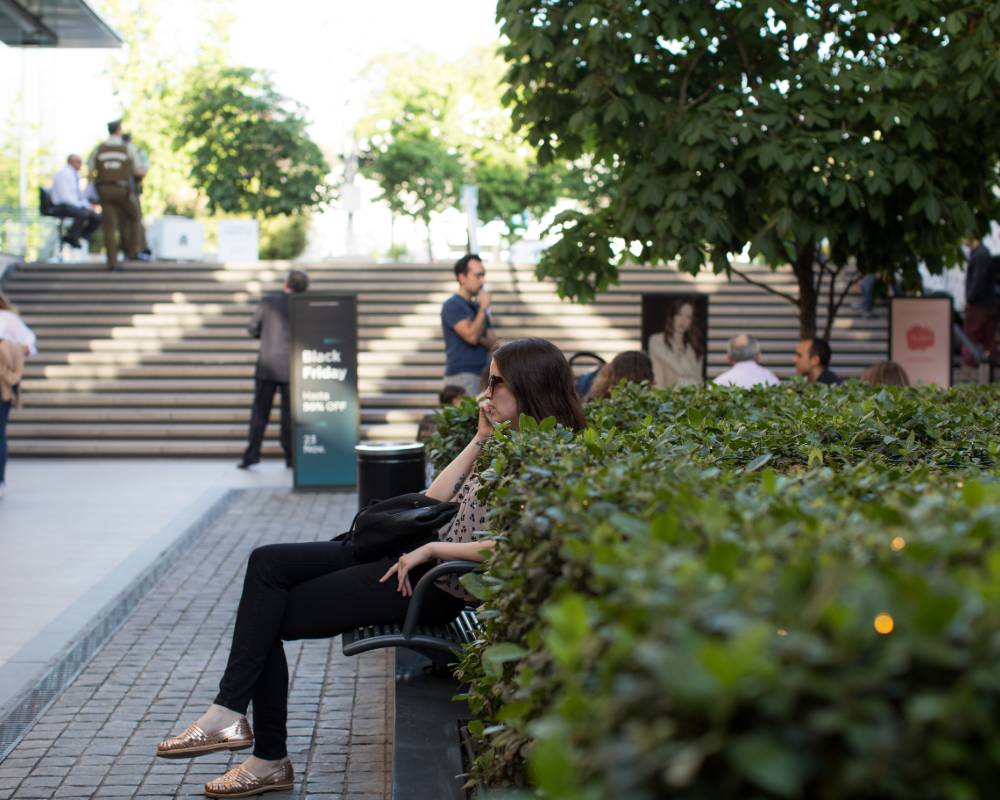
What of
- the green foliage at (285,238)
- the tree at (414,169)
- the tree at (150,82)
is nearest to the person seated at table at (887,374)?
the tree at (414,169)

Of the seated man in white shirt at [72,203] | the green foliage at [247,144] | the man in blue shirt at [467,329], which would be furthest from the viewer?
the green foliage at [247,144]

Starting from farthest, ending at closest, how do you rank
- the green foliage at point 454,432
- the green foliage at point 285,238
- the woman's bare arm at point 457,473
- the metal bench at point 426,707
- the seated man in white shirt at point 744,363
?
the green foliage at point 285,238 → the seated man in white shirt at point 744,363 → the green foliage at point 454,432 → the woman's bare arm at point 457,473 → the metal bench at point 426,707

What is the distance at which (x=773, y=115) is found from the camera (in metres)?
9.38

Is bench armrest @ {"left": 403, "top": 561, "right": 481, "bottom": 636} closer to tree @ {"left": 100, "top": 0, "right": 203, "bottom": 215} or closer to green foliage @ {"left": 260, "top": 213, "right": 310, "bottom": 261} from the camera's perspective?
tree @ {"left": 100, "top": 0, "right": 203, "bottom": 215}

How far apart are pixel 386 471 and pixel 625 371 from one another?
177cm

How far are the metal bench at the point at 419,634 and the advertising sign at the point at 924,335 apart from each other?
976 centimetres

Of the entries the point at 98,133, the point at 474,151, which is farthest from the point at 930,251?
the point at 98,133

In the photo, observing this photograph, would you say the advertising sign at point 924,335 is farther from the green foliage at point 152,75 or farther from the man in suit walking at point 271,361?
the green foliage at point 152,75

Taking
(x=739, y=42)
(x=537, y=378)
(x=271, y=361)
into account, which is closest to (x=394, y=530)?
(x=537, y=378)

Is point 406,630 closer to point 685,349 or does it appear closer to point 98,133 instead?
point 685,349

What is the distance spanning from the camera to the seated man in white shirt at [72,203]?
76.9 feet

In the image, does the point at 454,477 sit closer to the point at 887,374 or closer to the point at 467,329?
the point at 887,374

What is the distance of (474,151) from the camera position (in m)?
39.8

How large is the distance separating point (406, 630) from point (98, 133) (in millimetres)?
38266
